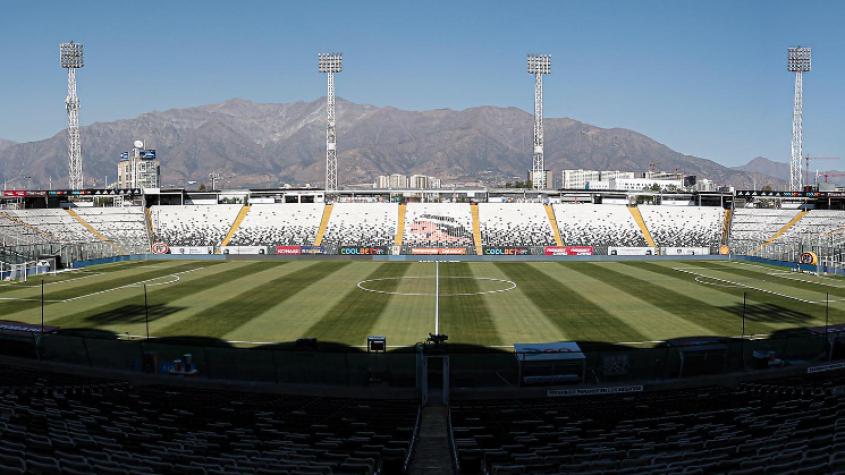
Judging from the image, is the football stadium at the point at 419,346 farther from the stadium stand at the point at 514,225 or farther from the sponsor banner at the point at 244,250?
the stadium stand at the point at 514,225

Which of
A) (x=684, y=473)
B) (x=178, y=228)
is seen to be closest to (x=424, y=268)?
(x=178, y=228)

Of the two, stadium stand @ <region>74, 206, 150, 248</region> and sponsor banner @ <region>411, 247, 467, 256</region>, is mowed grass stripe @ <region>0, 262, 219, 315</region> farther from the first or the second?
sponsor banner @ <region>411, 247, 467, 256</region>

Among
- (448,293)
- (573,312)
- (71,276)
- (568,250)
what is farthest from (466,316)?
(568,250)

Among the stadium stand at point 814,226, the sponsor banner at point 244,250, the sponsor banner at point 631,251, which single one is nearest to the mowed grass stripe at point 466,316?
the sponsor banner at point 631,251

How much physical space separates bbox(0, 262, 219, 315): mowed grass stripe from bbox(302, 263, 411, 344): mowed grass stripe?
23.1m

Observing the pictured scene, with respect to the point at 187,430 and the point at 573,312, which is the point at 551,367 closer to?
the point at 187,430

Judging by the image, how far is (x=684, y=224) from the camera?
100875mm

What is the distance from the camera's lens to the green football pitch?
39844 millimetres

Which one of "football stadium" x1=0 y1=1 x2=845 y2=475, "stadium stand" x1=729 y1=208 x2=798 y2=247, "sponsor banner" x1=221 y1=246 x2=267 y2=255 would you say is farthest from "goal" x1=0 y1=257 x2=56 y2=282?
"stadium stand" x1=729 y1=208 x2=798 y2=247

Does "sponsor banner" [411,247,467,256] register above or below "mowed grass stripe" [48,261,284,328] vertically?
above

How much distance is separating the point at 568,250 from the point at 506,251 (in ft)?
29.1

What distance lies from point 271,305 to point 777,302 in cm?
4028

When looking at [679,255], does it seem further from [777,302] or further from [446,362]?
[446,362]

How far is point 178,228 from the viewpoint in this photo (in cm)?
9919
